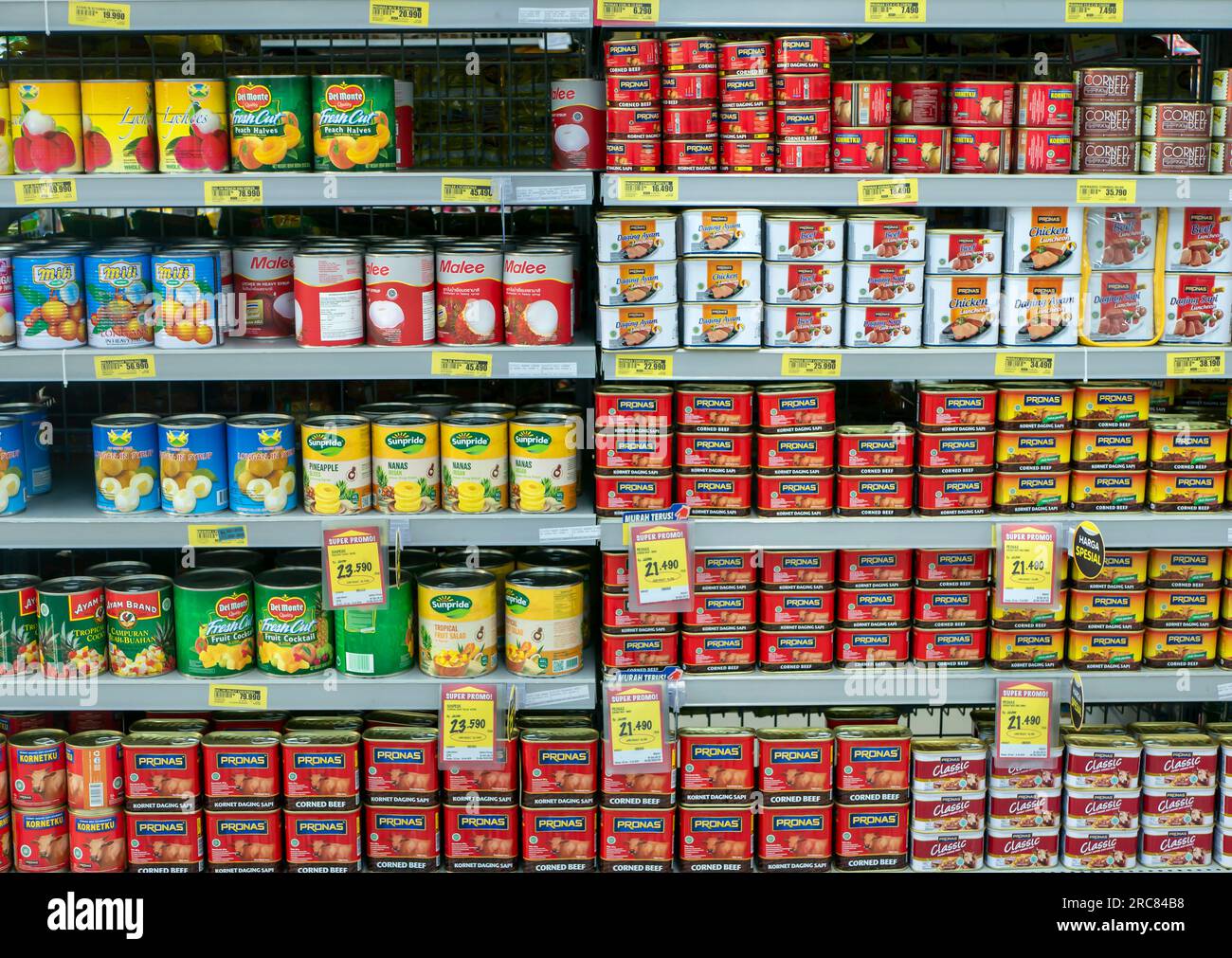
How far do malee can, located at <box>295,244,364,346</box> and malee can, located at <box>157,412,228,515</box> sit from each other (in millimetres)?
300

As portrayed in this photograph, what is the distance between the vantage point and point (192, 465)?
2961mm

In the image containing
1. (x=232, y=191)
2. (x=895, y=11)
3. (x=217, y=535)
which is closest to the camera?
(x=895, y=11)

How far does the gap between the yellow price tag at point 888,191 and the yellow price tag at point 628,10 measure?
572mm

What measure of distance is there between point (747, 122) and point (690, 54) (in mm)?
187

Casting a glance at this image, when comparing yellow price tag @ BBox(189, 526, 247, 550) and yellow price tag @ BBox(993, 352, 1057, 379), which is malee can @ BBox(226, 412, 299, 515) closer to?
yellow price tag @ BBox(189, 526, 247, 550)

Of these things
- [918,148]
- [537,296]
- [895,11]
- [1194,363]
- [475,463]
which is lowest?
[475,463]

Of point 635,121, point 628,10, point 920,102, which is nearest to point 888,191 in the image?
point 920,102

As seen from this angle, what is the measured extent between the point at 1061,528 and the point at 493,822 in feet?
4.78

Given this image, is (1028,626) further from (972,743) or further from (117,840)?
(117,840)

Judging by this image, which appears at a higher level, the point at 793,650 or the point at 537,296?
the point at 537,296

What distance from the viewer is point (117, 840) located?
300cm

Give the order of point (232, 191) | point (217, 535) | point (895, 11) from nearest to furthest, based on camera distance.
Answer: point (895, 11) → point (232, 191) → point (217, 535)

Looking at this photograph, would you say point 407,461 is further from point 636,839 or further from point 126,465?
point 636,839

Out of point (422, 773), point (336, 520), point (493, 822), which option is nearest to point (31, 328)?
point (336, 520)
